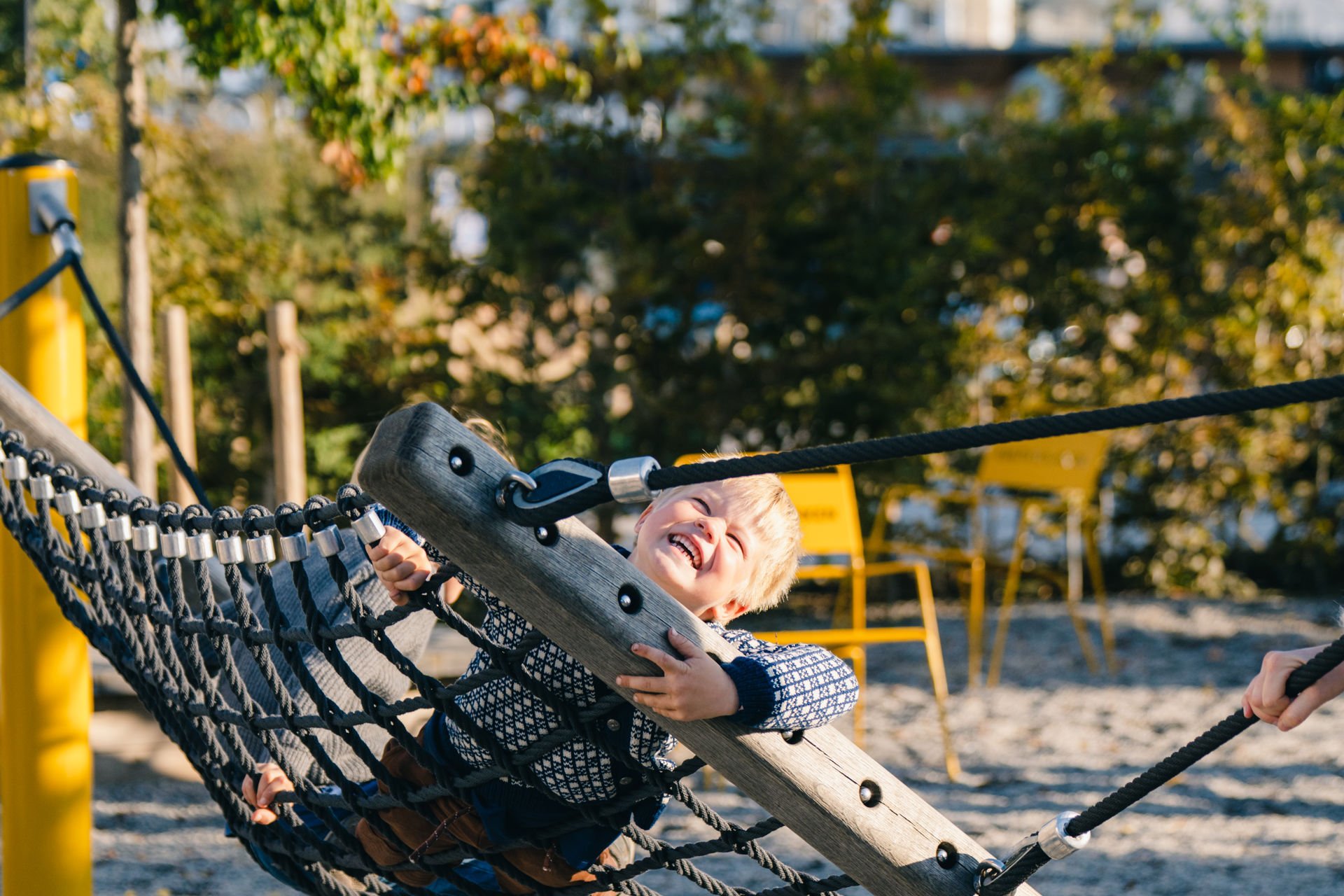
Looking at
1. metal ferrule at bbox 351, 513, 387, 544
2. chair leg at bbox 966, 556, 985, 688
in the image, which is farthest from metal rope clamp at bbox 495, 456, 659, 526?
chair leg at bbox 966, 556, 985, 688

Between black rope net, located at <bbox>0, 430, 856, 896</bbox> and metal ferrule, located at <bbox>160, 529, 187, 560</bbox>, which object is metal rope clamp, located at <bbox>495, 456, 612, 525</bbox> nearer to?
black rope net, located at <bbox>0, 430, 856, 896</bbox>

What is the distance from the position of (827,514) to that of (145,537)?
2.87 m

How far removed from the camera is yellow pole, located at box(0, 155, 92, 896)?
7.86ft

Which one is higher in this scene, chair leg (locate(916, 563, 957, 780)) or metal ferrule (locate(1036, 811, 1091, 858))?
metal ferrule (locate(1036, 811, 1091, 858))

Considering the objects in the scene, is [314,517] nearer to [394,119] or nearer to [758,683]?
[758,683]

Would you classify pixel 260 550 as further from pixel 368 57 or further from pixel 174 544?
pixel 368 57

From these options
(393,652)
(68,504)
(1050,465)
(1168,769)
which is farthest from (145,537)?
(1050,465)

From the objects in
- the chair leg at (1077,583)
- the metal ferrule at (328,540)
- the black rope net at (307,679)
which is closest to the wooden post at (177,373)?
the black rope net at (307,679)

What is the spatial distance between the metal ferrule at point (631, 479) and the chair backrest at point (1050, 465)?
12.5 ft

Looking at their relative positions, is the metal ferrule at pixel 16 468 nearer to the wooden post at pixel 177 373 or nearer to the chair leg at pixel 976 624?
the wooden post at pixel 177 373

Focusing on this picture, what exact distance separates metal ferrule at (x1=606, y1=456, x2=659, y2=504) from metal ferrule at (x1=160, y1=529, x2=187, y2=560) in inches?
31.0

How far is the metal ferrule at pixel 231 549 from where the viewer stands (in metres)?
1.60

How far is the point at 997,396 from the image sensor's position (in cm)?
616

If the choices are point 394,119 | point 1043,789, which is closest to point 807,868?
point 1043,789
